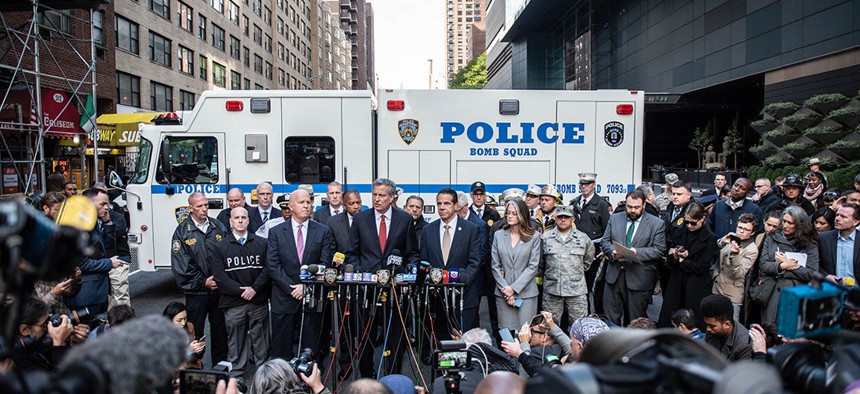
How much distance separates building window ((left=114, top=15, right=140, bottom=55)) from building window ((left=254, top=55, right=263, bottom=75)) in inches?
813

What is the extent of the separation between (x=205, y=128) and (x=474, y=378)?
709cm

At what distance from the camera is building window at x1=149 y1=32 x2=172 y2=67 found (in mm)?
29850

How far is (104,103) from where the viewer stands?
81.3ft

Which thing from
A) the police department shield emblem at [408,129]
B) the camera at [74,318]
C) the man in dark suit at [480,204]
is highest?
the police department shield emblem at [408,129]

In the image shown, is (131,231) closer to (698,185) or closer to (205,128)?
(205,128)

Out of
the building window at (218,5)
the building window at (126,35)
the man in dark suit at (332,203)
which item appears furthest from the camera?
the building window at (218,5)

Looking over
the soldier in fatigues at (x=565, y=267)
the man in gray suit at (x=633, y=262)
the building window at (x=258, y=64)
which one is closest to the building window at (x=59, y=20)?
the soldier in fatigues at (x=565, y=267)

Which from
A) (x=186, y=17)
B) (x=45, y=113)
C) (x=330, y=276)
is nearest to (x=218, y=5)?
(x=186, y=17)

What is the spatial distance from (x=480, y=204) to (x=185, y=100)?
105 feet

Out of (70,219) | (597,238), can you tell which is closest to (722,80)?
(597,238)

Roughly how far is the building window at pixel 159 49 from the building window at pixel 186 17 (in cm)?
233

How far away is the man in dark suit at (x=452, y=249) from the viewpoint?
600 centimetres

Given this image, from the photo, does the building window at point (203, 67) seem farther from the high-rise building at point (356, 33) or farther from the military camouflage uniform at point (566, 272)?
the high-rise building at point (356, 33)

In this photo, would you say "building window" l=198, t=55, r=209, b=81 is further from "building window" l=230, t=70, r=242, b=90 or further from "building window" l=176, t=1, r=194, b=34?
"building window" l=230, t=70, r=242, b=90
